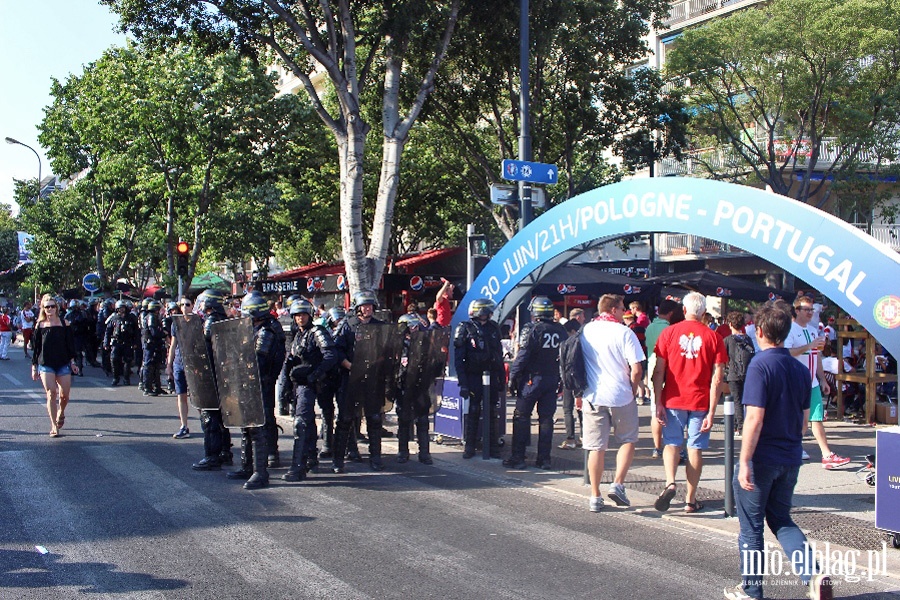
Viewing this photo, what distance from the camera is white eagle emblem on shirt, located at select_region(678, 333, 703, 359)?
7.18 metres

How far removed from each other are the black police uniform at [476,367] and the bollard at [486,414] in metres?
0.06

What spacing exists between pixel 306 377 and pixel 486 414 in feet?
7.66

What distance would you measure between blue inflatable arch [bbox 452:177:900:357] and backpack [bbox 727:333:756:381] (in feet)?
5.73

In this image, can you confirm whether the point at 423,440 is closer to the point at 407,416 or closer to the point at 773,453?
the point at 407,416

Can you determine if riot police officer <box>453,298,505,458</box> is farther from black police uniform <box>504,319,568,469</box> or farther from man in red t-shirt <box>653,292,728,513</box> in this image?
man in red t-shirt <box>653,292,728,513</box>

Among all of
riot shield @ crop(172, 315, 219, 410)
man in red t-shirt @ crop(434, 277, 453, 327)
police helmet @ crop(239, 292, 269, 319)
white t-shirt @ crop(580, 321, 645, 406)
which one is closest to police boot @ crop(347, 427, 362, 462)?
riot shield @ crop(172, 315, 219, 410)

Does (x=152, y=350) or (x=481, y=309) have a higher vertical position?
(x=481, y=309)

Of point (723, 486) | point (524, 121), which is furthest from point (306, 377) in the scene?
point (524, 121)

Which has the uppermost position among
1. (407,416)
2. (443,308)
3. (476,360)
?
(443,308)

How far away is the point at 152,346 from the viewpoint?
626 inches

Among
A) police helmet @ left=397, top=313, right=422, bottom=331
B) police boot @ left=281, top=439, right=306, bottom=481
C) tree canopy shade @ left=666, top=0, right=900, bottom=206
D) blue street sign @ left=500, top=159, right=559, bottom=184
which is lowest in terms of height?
police boot @ left=281, top=439, right=306, bottom=481

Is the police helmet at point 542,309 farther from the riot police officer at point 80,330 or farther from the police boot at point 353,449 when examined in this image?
the riot police officer at point 80,330

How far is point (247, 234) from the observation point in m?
29.8

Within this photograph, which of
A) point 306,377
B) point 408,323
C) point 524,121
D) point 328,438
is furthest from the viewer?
point 524,121
